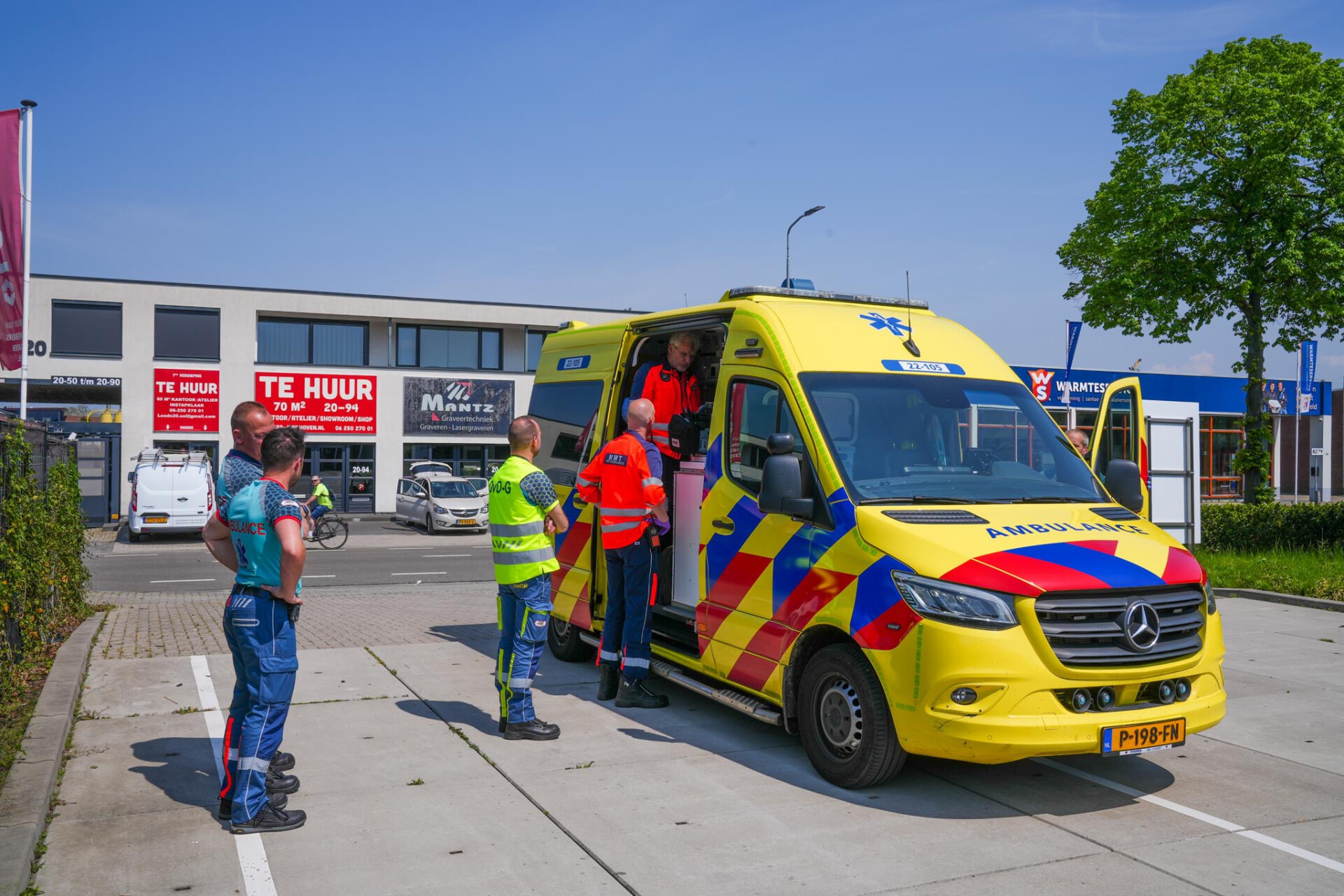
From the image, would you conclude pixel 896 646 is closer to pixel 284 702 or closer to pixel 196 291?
pixel 284 702

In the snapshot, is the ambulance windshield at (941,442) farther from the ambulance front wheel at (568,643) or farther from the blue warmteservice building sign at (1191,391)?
the blue warmteservice building sign at (1191,391)

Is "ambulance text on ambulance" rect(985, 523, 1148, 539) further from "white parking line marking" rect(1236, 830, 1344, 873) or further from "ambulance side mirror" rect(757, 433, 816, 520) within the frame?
"white parking line marking" rect(1236, 830, 1344, 873)

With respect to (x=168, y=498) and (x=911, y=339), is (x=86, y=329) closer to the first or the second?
(x=168, y=498)

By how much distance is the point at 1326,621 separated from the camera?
36.9ft

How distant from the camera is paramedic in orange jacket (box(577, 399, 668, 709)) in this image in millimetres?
7289

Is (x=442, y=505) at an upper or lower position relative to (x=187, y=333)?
lower

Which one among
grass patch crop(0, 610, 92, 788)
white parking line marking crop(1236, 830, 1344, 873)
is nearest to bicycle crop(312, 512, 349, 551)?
grass patch crop(0, 610, 92, 788)

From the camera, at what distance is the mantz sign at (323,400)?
36469mm

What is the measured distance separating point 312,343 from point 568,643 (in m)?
31.8

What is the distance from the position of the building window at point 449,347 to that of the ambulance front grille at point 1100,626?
3589cm

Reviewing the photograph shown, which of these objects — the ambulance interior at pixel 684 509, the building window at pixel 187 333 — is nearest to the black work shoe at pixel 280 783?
the ambulance interior at pixel 684 509

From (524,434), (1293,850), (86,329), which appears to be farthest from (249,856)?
(86,329)

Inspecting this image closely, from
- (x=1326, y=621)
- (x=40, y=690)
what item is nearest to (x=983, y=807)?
(x=40, y=690)

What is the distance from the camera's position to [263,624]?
5078 millimetres
